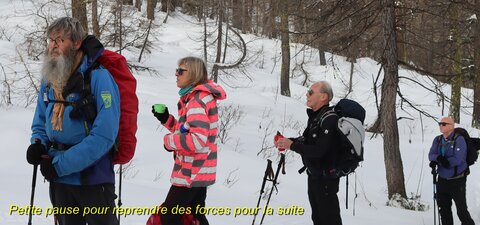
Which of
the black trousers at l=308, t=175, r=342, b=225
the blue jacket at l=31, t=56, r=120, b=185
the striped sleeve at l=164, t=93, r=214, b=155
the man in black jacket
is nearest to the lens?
the blue jacket at l=31, t=56, r=120, b=185

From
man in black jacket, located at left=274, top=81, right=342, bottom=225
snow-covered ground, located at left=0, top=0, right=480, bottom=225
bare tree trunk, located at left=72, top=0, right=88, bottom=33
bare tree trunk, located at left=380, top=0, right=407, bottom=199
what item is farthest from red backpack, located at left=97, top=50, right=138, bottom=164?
bare tree trunk, located at left=72, top=0, right=88, bottom=33

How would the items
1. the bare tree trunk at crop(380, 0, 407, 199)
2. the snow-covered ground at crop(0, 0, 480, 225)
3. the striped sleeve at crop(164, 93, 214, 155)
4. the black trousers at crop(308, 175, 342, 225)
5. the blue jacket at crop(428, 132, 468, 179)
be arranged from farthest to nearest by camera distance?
the bare tree trunk at crop(380, 0, 407, 199), the blue jacket at crop(428, 132, 468, 179), the snow-covered ground at crop(0, 0, 480, 225), the black trousers at crop(308, 175, 342, 225), the striped sleeve at crop(164, 93, 214, 155)

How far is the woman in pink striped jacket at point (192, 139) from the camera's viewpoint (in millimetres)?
3645

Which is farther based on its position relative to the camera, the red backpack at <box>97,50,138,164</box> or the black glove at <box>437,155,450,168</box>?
the black glove at <box>437,155,450,168</box>

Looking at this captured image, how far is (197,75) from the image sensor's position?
3.84m

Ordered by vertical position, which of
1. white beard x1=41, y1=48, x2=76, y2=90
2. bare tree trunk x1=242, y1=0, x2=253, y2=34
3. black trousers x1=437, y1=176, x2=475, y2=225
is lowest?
black trousers x1=437, y1=176, x2=475, y2=225

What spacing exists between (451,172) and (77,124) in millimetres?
5776

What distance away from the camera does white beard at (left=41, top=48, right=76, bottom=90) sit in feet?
9.53

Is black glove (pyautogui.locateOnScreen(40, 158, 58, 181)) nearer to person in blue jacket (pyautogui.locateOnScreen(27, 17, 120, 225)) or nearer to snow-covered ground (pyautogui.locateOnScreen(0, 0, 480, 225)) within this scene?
person in blue jacket (pyautogui.locateOnScreen(27, 17, 120, 225))

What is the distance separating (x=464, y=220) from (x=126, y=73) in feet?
19.3

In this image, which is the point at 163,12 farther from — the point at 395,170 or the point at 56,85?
the point at 56,85

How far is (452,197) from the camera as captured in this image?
23.1 ft

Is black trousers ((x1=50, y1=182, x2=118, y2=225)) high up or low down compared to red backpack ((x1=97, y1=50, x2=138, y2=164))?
down

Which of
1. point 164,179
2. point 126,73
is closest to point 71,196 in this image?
point 126,73
